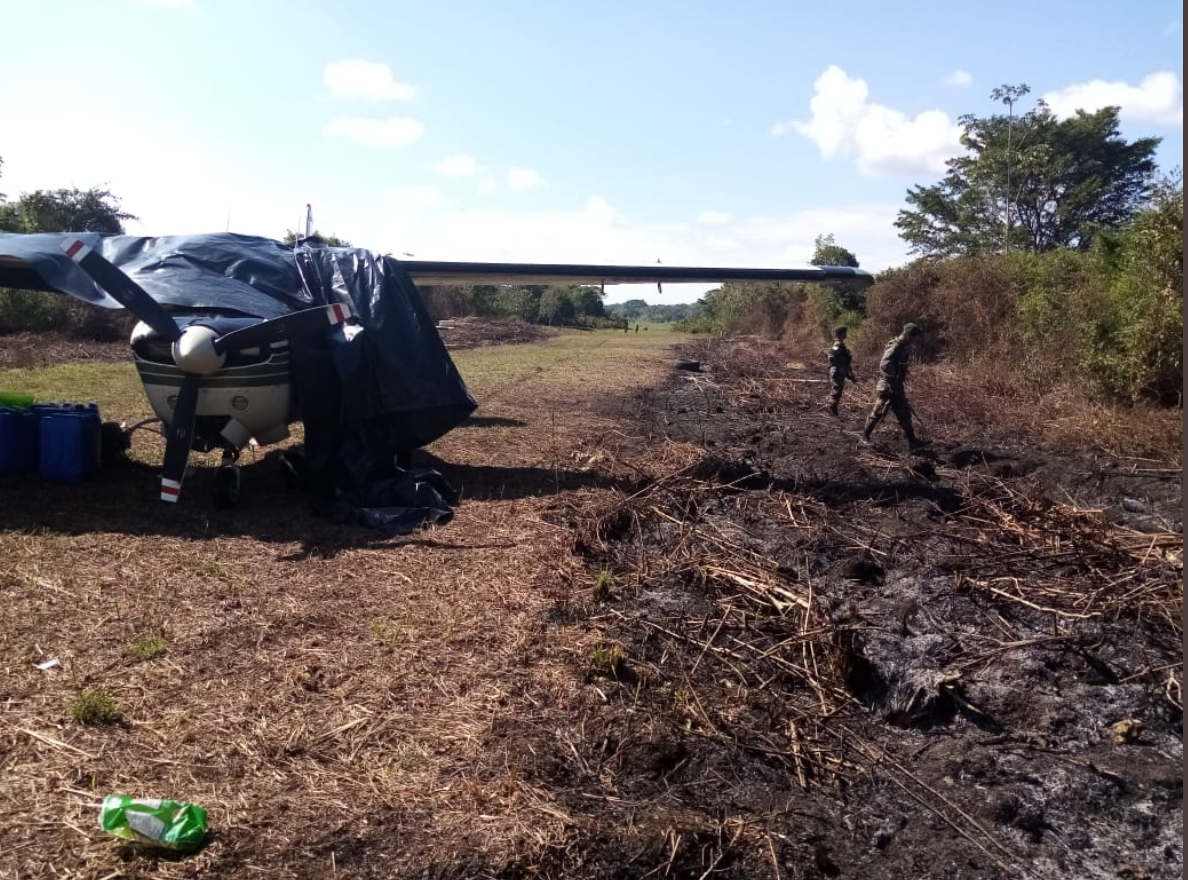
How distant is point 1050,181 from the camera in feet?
132

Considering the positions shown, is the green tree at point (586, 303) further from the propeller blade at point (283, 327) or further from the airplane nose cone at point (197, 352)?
the airplane nose cone at point (197, 352)

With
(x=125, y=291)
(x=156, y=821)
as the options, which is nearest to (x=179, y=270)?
(x=125, y=291)

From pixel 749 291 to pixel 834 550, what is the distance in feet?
166

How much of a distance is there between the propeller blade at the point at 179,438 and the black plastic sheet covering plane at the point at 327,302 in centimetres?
105

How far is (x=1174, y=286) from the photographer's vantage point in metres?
14.2

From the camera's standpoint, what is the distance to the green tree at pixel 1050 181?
131 ft

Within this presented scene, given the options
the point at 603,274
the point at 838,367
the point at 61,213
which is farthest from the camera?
the point at 61,213

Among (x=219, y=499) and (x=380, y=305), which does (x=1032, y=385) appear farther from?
(x=219, y=499)

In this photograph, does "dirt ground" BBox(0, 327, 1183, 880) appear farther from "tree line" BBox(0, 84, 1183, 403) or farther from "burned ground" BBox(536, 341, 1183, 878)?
"tree line" BBox(0, 84, 1183, 403)

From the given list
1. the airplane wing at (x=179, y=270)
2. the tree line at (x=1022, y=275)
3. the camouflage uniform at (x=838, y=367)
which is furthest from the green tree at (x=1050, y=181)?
the airplane wing at (x=179, y=270)

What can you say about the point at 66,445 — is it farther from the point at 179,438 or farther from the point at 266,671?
the point at 266,671

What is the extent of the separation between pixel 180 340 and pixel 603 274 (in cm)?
726

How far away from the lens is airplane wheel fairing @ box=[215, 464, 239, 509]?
8.73 meters

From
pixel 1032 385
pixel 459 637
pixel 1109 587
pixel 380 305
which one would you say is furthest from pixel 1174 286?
pixel 459 637
